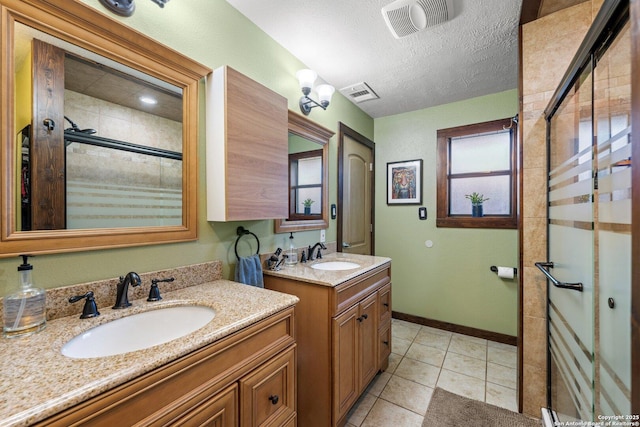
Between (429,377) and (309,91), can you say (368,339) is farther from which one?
(309,91)

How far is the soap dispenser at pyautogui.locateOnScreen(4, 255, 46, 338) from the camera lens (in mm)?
782

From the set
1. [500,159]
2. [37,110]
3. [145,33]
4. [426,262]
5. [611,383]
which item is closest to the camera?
[611,383]

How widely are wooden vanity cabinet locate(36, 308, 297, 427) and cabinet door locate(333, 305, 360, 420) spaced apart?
1.15 feet

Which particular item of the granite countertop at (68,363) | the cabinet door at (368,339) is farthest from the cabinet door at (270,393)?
the cabinet door at (368,339)

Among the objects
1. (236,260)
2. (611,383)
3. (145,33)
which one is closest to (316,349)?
(236,260)

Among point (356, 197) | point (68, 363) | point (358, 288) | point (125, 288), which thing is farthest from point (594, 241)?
point (356, 197)

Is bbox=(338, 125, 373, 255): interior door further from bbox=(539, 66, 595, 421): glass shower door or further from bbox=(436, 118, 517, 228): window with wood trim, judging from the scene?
bbox=(539, 66, 595, 421): glass shower door

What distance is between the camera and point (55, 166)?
942 millimetres

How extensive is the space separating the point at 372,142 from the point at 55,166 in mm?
2893

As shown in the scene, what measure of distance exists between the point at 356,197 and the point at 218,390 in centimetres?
234

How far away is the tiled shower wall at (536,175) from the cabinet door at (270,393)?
5.06 feet

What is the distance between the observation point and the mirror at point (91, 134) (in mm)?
876

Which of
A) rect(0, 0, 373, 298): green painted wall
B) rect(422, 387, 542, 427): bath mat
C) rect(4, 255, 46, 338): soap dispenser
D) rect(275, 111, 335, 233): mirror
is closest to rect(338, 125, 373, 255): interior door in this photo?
rect(275, 111, 335, 233): mirror

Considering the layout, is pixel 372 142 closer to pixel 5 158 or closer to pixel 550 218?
pixel 550 218
